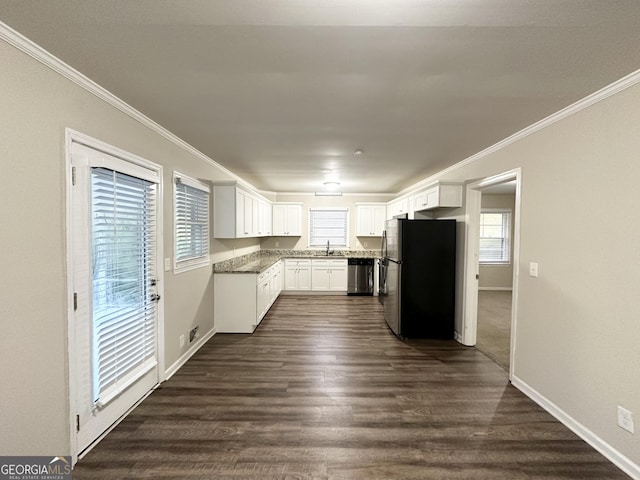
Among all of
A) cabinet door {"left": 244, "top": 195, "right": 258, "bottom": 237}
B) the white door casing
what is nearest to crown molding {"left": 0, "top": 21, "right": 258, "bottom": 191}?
the white door casing

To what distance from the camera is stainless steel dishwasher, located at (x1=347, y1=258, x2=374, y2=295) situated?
6.73 meters

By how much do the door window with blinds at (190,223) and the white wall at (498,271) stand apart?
266 inches

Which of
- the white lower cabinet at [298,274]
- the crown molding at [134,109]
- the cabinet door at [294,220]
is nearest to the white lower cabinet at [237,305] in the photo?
the crown molding at [134,109]

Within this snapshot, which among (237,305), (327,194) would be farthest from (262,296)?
(327,194)

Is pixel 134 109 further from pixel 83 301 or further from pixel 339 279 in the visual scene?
pixel 339 279

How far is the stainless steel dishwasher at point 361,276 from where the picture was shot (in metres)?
6.73

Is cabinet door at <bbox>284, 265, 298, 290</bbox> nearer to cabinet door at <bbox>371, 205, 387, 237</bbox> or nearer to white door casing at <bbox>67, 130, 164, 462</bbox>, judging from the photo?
cabinet door at <bbox>371, 205, 387, 237</bbox>

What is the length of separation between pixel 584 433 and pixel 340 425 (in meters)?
1.78

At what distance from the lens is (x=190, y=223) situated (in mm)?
3518

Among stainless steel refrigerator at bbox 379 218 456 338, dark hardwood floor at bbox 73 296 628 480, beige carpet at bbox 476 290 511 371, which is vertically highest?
stainless steel refrigerator at bbox 379 218 456 338

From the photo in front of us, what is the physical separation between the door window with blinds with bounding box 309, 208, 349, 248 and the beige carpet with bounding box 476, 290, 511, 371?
3395 millimetres

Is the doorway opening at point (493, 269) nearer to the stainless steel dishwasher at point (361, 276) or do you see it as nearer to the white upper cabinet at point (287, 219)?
the stainless steel dishwasher at point (361, 276)

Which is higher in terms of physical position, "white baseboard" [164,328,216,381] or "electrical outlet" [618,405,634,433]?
"electrical outlet" [618,405,634,433]

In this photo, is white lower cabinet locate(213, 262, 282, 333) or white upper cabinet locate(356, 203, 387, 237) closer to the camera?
white lower cabinet locate(213, 262, 282, 333)
